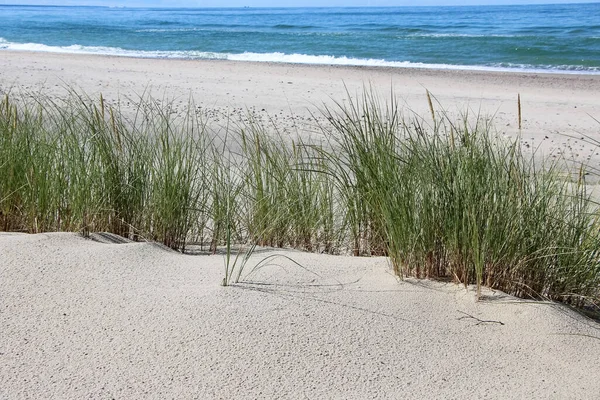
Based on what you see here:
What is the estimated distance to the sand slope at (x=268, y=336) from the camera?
2.14m

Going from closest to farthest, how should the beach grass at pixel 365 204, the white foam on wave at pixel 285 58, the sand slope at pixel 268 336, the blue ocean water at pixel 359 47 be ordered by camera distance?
the sand slope at pixel 268 336 → the beach grass at pixel 365 204 → the white foam on wave at pixel 285 58 → the blue ocean water at pixel 359 47

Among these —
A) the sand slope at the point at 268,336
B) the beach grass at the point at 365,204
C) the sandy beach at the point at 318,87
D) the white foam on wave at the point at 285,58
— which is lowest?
the sand slope at the point at 268,336

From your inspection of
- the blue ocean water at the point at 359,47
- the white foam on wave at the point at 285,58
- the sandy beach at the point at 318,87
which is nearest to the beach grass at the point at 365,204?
the sandy beach at the point at 318,87

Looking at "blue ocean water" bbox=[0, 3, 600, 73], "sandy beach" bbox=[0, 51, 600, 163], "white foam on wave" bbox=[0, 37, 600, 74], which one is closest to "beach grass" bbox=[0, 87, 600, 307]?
"sandy beach" bbox=[0, 51, 600, 163]

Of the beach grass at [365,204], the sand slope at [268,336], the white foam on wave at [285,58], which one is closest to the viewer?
the sand slope at [268,336]

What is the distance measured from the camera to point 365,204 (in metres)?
3.39

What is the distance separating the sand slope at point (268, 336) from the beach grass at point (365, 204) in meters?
0.19

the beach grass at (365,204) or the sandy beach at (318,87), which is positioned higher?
the sandy beach at (318,87)

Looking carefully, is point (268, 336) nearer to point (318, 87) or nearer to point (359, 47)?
point (318, 87)

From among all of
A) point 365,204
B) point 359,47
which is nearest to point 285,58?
point 359,47

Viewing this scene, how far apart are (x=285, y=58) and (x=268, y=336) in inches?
762

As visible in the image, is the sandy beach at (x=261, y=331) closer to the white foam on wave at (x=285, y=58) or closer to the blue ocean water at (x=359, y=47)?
the white foam on wave at (x=285, y=58)

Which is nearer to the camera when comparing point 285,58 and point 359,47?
point 285,58

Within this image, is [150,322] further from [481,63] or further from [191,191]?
[481,63]
